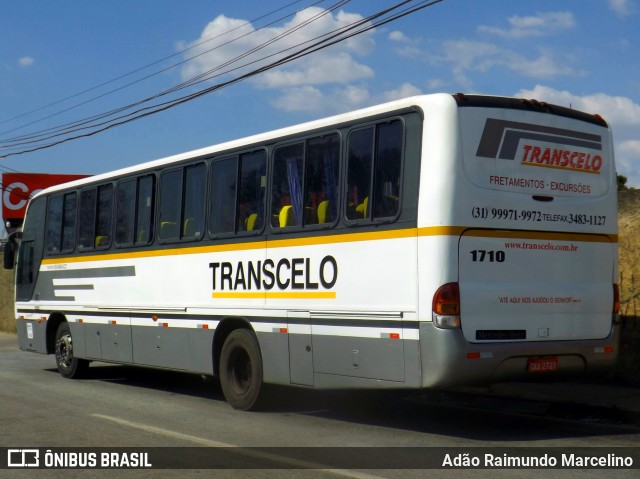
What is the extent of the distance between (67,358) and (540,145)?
989 centimetres

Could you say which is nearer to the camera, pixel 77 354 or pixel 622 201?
pixel 622 201

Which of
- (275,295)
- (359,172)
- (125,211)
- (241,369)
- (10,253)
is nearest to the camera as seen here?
(359,172)

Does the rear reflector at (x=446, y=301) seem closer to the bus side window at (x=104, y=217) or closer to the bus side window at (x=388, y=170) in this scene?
the bus side window at (x=388, y=170)

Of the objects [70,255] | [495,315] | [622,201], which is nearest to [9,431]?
[495,315]

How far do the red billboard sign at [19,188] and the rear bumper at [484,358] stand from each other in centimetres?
2865

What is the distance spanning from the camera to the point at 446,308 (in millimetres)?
9078

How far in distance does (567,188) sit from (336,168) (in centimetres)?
250

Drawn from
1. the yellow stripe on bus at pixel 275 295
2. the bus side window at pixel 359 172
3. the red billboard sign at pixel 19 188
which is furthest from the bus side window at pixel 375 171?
the red billboard sign at pixel 19 188

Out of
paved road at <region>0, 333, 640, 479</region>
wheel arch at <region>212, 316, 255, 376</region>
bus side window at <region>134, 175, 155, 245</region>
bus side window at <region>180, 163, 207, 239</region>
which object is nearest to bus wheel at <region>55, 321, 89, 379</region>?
paved road at <region>0, 333, 640, 479</region>

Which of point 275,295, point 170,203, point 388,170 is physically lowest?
point 275,295

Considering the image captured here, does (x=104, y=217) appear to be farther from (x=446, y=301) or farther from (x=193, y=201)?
(x=446, y=301)

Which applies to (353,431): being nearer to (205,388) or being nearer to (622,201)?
(205,388)

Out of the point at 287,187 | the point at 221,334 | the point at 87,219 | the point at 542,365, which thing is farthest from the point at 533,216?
the point at 87,219

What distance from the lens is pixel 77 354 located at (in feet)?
52.4
